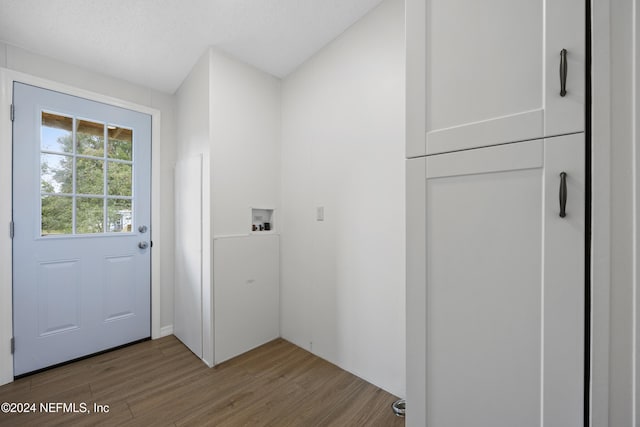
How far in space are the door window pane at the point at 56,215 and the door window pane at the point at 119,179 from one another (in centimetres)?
30

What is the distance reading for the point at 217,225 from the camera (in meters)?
2.08

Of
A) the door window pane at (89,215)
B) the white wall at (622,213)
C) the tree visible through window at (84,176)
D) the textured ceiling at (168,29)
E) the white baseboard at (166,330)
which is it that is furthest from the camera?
the white baseboard at (166,330)

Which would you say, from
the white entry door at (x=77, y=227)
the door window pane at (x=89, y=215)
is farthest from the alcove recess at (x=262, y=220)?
the door window pane at (x=89, y=215)

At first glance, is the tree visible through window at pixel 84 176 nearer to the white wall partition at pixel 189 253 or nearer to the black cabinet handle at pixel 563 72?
the white wall partition at pixel 189 253

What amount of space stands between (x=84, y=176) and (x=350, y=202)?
220 centimetres

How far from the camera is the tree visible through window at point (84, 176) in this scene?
2.03 meters

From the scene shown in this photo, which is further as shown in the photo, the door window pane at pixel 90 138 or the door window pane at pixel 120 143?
the door window pane at pixel 120 143

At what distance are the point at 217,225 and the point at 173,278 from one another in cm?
107

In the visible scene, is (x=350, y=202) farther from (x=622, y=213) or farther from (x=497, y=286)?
(x=622, y=213)

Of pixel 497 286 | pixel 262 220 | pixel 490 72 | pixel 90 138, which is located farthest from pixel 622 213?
pixel 90 138

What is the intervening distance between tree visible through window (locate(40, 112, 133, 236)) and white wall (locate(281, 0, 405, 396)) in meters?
1.47

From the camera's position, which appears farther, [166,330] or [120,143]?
[166,330]

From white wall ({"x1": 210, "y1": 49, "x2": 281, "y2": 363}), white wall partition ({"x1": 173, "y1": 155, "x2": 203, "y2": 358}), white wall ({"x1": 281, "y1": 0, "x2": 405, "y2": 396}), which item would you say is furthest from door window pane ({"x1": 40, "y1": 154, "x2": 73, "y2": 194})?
white wall ({"x1": 281, "y1": 0, "x2": 405, "y2": 396})

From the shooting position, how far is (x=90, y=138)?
2221 mm
